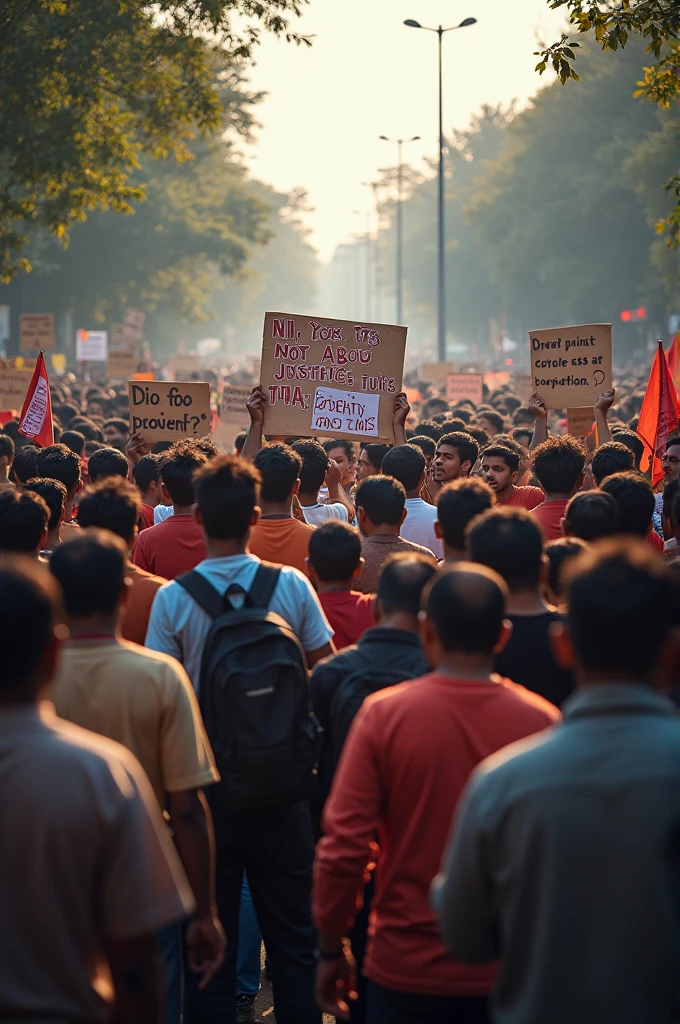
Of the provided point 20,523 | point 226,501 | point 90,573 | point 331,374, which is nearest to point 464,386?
point 331,374

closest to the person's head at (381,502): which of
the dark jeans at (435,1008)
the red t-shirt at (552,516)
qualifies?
the red t-shirt at (552,516)

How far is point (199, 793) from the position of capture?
3617 millimetres

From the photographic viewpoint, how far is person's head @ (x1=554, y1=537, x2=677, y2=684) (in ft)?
8.05

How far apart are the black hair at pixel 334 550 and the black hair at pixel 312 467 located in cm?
187

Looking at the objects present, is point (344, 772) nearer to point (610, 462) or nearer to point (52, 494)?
point (52, 494)

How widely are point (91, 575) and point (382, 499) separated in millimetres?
2255

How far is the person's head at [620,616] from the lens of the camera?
8.05 ft

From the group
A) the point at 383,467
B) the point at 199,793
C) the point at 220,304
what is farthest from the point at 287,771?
the point at 220,304

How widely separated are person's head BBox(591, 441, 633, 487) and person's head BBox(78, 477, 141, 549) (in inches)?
114

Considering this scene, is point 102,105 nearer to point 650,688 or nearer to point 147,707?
point 147,707

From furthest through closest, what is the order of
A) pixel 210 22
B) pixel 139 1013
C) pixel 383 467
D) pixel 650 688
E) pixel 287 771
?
pixel 210 22, pixel 383 467, pixel 287 771, pixel 139 1013, pixel 650 688

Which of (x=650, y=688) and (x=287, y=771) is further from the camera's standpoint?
(x=287, y=771)

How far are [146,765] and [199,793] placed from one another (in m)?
0.16

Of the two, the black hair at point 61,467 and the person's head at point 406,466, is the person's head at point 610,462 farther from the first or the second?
the black hair at point 61,467
